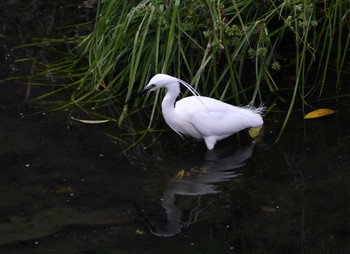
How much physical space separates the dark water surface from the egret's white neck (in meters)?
0.24

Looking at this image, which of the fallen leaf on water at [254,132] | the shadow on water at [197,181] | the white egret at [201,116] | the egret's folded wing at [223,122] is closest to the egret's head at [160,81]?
the white egret at [201,116]

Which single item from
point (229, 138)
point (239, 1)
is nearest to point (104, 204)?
point (229, 138)

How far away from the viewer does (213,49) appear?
15.9ft

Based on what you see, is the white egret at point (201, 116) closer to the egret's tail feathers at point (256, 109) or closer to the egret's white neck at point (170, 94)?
the egret's white neck at point (170, 94)

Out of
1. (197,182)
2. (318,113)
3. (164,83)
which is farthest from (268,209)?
(318,113)

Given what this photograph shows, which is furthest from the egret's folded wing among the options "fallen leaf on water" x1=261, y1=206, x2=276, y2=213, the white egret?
"fallen leaf on water" x1=261, y1=206, x2=276, y2=213

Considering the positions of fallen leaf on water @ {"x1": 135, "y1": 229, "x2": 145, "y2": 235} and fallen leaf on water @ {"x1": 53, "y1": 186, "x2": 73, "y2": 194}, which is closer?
fallen leaf on water @ {"x1": 135, "y1": 229, "x2": 145, "y2": 235}

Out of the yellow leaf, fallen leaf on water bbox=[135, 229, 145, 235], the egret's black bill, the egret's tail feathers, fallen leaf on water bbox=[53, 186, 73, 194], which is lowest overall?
fallen leaf on water bbox=[135, 229, 145, 235]

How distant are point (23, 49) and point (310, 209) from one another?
2902mm

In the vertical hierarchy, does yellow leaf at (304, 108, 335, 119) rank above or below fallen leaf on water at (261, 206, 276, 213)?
above

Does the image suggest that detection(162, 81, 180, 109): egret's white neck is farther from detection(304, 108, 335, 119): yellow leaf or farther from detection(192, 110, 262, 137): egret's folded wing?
detection(304, 108, 335, 119): yellow leaf

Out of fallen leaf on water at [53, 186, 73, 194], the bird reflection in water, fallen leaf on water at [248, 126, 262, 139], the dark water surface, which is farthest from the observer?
fallen leaf on water at [248, 126, 262, 139]

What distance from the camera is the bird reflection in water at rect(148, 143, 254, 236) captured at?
3881 millimetres

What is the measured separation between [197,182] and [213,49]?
97 cm
